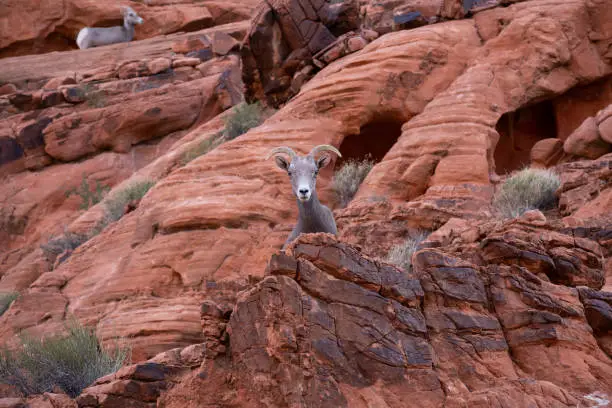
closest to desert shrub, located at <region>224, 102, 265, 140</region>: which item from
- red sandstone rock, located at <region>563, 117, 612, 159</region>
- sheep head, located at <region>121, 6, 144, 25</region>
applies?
red sandstone rock, located at <region>563, 117, 612, 159</region>

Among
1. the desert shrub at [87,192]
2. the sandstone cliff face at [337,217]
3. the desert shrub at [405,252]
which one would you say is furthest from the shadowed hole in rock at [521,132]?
the desert shrub at [87,192]

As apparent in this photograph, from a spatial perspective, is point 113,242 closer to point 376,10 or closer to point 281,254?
point 281,254

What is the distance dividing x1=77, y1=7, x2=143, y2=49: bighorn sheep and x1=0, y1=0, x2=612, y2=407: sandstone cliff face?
5.67 ft

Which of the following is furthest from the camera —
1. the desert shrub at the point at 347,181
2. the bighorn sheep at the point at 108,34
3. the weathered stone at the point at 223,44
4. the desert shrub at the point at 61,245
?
the bighorn sheep at the point at 108,34

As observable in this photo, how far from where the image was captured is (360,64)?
1304 cm

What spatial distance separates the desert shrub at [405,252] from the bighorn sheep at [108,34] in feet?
60.1

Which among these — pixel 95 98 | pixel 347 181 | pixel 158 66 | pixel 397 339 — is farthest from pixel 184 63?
pixel 397 339

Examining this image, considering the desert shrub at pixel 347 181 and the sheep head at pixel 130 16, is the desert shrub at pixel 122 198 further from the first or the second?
the sheep head at pixel 130 16

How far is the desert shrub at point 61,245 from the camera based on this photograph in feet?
42.7

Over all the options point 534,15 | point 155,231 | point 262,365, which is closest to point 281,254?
point 262,365

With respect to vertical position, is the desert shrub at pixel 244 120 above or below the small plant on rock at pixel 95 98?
above

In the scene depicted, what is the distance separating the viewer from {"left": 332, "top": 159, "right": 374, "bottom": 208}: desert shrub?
11.8 meters

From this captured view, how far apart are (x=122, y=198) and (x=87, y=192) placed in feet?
14.9

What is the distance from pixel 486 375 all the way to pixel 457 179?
228 inches
